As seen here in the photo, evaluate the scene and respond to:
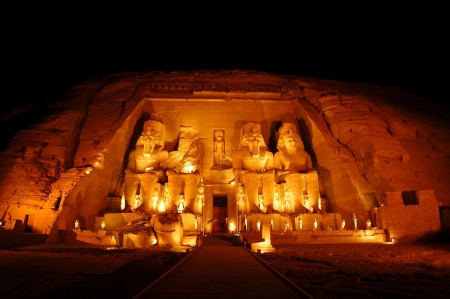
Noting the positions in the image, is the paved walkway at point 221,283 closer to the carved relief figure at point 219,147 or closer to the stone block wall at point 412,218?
the stone block wall at point 412,218

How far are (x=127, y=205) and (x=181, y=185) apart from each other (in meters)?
3.52

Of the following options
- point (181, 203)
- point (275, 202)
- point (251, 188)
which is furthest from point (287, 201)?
point (181, 203)

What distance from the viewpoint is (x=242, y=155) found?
22656 millimetres

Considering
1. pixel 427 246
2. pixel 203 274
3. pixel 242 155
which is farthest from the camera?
pixel 242 155

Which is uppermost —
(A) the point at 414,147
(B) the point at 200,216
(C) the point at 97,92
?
(C) the point at 97,92

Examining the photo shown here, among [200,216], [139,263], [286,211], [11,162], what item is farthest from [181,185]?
[139,263]

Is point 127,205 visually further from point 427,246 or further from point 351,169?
point 427,246

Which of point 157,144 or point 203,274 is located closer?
point 203,274

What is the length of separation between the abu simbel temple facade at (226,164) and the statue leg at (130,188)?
0.09 m

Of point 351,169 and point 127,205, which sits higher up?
point 351,169

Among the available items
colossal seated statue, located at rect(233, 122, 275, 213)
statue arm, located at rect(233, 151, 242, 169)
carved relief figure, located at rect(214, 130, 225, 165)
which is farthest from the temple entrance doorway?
colossal seated statue, located at rect(233, 122, 275, 213)

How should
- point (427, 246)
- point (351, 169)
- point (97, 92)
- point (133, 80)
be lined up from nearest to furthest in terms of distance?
point (427, 246)
point (351, 169)
point (97, 92)
point (133, 80)

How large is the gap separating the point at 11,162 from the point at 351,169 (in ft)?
60.7

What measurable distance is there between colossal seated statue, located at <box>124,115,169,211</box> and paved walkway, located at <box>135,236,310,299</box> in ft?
45.1
